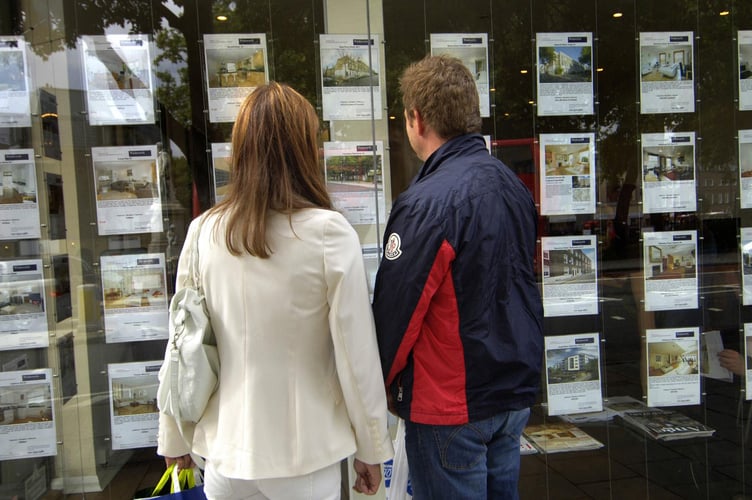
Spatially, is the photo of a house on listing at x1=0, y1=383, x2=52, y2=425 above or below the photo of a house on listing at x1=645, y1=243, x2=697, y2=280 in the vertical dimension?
below

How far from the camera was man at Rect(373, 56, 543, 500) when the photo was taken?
1833mm

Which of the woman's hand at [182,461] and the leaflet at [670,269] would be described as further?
the leaflet at [670,269]

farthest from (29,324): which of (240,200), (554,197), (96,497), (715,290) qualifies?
(715,290)

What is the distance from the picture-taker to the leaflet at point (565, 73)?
3535 millimetres

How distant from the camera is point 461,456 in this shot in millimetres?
1876

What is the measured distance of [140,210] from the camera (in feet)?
10.6

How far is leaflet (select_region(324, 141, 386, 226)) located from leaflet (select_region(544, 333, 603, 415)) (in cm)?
146

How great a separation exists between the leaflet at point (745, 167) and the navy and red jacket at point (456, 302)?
264 cm

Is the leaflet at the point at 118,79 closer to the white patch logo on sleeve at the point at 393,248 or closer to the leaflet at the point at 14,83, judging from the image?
the leaflet at the point at 14,83

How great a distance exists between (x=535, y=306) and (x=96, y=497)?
2911mm

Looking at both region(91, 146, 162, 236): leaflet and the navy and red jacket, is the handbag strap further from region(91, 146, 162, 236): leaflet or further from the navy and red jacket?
region(91, 146, 162, 236): leaflet

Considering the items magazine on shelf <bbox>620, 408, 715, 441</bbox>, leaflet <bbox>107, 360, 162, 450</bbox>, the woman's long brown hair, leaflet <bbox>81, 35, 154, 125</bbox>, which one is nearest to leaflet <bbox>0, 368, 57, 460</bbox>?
leaflet <bbox>107, 360, 162, 450</bbox>

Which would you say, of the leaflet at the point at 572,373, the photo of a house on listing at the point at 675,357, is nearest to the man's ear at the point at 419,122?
the leaflet at the point at 572,373

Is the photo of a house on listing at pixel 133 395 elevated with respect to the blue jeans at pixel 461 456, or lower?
lower
